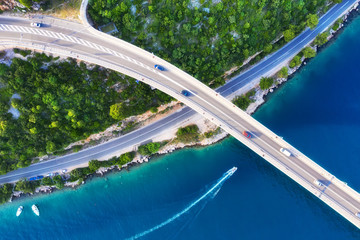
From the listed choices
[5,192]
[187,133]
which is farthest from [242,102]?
[5,192]

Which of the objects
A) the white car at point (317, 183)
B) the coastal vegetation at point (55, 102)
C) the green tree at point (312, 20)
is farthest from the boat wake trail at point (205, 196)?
the green tree at point (312, 20)

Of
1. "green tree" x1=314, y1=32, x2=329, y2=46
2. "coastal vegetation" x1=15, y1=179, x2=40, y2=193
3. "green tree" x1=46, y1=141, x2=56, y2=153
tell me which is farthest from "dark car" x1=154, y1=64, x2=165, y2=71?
"coastal vegetation" x1=15, y1=179, x2=40, y2=193

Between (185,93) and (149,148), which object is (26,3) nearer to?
(185,93)

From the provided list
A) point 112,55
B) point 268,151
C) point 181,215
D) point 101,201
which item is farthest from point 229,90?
point 101,201

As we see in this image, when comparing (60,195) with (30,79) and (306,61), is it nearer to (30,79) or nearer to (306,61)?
(30,79)

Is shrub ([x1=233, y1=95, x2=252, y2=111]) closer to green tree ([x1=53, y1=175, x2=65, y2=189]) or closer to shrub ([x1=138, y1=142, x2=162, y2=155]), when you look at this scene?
shrub ([x1=138, y1=142, x2=162, y2=155])

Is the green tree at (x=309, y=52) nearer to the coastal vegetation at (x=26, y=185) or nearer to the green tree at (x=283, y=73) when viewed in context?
the green tree at (x=283, y=73)

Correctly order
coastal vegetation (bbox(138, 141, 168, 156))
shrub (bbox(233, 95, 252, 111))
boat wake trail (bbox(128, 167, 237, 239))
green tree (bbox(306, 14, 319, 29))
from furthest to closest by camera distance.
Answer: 1. shrub (bbox(233, 95, 252, 111))
2. coastal vegetation (bbox(138, 141, 168, 156))
3. green tree (bbox(306, 14, 319, 29))
4. boat wake trail (bbox(128, 167, 237, 239))
